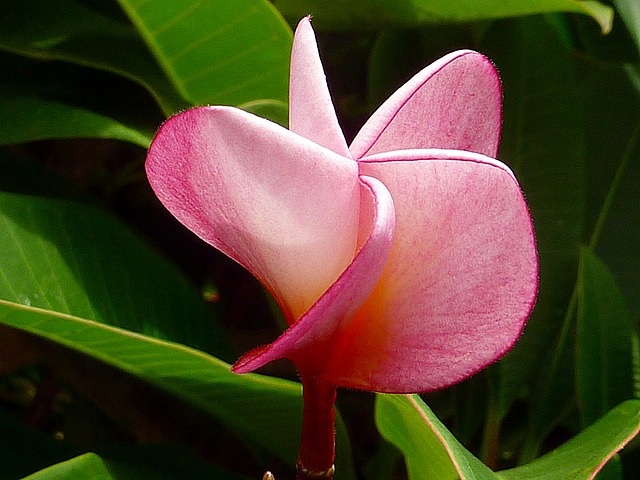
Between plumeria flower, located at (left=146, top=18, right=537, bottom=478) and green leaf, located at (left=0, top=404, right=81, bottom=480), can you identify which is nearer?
plumeria flower, located at (left=146, top=18, right=537, bottom=478)

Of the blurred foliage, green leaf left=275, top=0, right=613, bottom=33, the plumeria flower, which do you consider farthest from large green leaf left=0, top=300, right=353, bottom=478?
green leaf left=275, top=0, right=613, bottom=33

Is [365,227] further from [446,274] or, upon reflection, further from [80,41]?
[80,41]

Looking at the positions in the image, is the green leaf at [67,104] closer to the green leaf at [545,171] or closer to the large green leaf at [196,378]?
the large green leaf at [196,378]

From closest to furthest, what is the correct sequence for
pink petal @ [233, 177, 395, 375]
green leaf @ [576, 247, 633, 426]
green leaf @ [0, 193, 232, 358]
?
pink petal @ [233, 177, 395, 375] < green leaf @ [0, 193, 232, 358] < green leaf @ [576, 247, 633, 426]

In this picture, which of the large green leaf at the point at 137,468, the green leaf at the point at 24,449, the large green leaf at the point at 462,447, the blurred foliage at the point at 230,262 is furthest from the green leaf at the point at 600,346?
the green leaf at the point at 24,449

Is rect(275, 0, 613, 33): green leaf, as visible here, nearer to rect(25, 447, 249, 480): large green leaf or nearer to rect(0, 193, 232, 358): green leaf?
rect(0, 193, 232, 358): green leaf

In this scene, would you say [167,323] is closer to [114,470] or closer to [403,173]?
[114,470]

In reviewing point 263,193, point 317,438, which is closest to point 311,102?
point 263,193
